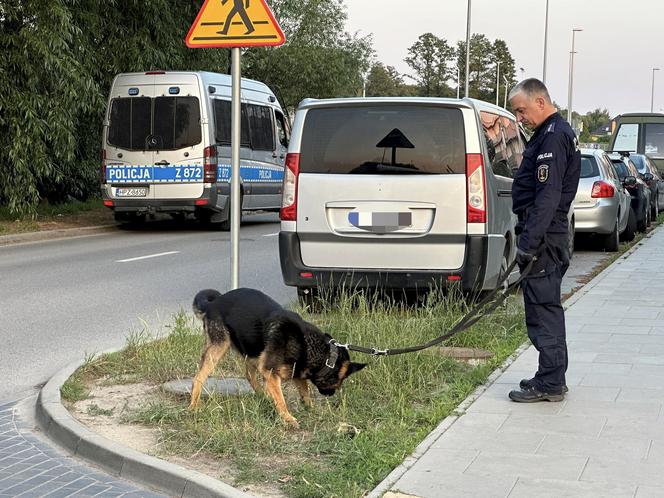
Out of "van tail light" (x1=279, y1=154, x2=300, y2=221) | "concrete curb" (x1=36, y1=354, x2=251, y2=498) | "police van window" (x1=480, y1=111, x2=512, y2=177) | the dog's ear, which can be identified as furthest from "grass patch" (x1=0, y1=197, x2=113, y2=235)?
the dog's ear

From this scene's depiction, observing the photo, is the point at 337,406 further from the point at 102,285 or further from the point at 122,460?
the point at 102,285

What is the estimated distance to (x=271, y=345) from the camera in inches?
216

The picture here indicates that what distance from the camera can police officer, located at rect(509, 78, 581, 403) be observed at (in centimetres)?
586

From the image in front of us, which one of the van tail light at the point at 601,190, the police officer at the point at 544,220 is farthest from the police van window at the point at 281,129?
the police officer at the point at 544,220

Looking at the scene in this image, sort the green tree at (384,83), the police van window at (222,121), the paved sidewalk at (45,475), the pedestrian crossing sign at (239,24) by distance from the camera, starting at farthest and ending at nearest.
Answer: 1. the green tree at (384,83)
2. the police van window at (222,121)
3. the pedestrian crossing sign at (239,24)
4. the paved sidewalk at (45,475)

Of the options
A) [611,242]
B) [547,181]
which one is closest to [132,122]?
[611,242]

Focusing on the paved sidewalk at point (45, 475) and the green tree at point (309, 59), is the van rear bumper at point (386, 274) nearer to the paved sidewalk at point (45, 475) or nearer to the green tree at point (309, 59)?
the paved sidewalk at point (45, 475)

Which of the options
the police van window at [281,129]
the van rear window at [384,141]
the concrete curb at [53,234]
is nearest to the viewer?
the van rear window at [384,141]

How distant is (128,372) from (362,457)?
2493mm

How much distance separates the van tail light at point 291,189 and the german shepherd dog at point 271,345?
3.04 meters

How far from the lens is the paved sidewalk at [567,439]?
4.49m

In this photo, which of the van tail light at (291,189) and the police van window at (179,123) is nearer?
the van tail light at (291,189)

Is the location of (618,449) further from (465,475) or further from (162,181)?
(162,181)

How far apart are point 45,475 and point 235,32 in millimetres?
3439
